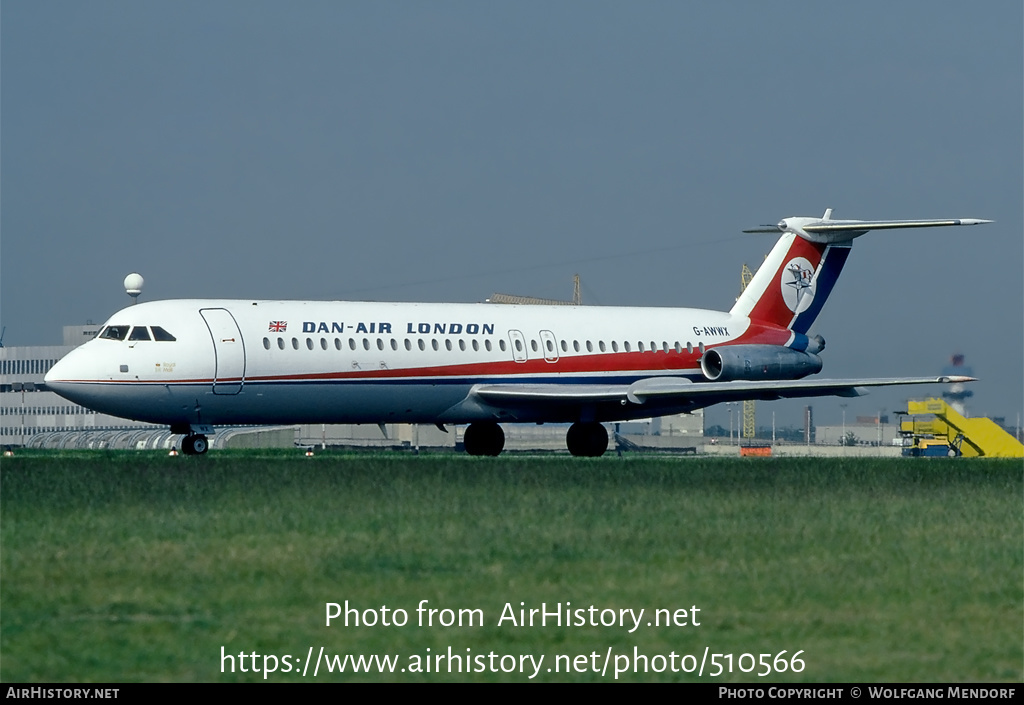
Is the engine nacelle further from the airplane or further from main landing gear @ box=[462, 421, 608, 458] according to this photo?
main landing gear @ box=[462, 421, 608, 458]

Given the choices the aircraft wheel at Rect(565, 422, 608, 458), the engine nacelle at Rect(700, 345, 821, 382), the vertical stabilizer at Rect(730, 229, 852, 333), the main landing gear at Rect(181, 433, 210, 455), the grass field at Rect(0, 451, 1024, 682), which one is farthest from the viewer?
the vertical stabilizer at Rect(730, 229, 852, 333)

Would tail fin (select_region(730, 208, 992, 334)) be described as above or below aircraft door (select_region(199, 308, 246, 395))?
above

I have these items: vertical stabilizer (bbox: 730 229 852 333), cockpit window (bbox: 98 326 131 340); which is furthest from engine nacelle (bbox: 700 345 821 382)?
cockpit window (bbox: 98 326 131 340)

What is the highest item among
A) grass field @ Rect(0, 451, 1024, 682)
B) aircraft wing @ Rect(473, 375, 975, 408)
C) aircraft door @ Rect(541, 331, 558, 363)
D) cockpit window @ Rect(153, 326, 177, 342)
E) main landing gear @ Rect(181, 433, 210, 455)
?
cockpit window @ Rect(153, 326, 177, 342)

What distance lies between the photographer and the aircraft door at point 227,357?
3206 cm

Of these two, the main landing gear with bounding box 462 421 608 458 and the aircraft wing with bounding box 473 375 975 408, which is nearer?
the aircraft wing with bounding box 473 375 975 408

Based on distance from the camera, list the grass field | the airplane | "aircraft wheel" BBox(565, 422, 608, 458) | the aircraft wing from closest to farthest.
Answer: the grass field
the airplane
the aircraft wing
"aircraft wheel" BBox(565, 422, 608, 458)

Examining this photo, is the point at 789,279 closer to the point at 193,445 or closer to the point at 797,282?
the point at 797,282

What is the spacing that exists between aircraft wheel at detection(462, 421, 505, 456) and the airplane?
0.04 meters

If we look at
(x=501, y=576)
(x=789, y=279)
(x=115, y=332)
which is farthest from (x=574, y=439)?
(x=501, y=576)

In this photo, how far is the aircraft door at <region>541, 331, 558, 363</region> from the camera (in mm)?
37875

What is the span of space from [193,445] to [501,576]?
21453 millimetres

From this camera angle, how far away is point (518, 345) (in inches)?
1470

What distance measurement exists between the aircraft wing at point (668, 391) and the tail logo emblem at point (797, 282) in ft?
17.5
